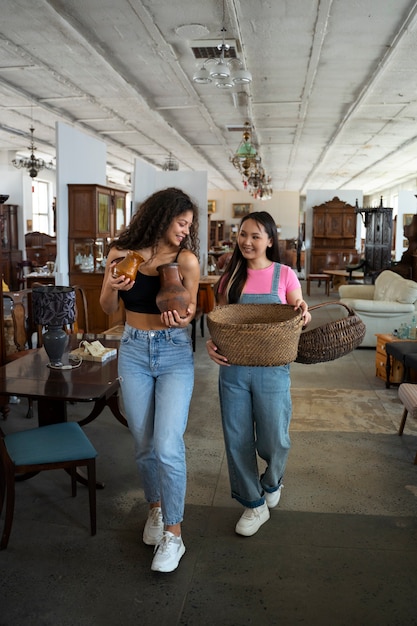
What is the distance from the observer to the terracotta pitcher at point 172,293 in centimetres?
225

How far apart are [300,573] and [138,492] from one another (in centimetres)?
110

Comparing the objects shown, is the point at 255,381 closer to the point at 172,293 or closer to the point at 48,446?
the point at 172,293

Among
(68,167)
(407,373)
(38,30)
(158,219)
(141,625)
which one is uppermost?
(38,30)

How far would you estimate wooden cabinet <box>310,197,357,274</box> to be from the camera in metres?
16.6

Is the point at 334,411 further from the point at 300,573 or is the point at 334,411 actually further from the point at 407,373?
the point at 300,573

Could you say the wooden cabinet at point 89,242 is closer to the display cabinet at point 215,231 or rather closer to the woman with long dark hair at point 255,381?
the woman with long dark hair at point 255,381

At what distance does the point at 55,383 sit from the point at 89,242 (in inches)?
200

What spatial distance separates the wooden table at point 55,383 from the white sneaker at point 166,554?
0.72 meters

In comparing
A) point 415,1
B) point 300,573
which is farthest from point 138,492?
point 415,1

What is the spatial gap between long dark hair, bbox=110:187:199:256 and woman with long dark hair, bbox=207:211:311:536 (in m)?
0.33

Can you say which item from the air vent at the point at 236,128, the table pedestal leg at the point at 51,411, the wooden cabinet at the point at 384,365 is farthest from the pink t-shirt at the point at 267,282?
the air vent at the point at 236,128

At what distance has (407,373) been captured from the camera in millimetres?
4910

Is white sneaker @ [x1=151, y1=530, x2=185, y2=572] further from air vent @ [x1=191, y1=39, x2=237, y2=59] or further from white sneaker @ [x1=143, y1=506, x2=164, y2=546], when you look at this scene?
air vent @ [x1=191, y1=39, x2=237, y2=59]

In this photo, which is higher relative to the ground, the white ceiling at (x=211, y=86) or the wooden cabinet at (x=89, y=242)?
the white ceiling at (x=211, y=86)
